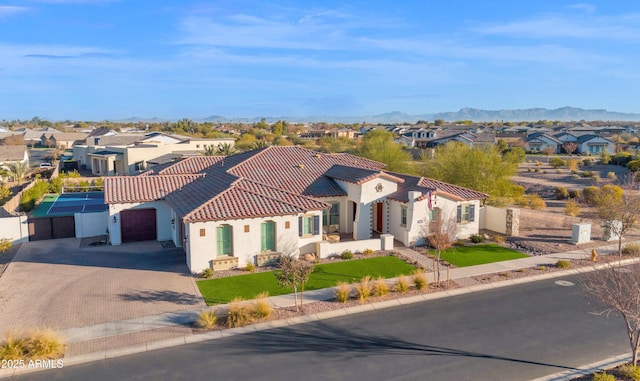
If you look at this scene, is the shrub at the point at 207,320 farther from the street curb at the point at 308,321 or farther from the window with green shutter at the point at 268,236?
the window with green shutter at the point at 268,236

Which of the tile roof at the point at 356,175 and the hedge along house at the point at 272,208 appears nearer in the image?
the hedge along house at the point at 272,208

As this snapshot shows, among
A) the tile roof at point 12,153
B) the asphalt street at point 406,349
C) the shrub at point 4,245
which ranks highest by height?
the tile roof at point 12,153

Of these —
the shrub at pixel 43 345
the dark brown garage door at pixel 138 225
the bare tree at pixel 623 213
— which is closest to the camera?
the shrub at pixel 43 345

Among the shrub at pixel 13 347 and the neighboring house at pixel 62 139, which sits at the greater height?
the neighboring house at pixel 62 139

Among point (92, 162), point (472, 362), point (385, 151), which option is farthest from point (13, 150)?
point (472, 362)

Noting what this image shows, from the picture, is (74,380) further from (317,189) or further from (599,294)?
(317,189)

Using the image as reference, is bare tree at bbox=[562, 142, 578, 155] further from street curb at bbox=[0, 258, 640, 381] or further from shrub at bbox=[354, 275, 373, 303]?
shrub at bbox=[354, 275, 373, 303]

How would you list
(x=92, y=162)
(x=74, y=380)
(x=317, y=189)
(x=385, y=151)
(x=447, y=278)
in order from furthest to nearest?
(x=92, y=162) < (x=385, y=151) < (x=317, y=189) < (x=447, y=278) < (x=74, y=380)

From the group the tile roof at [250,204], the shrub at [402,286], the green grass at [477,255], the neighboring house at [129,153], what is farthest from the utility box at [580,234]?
the neighboring house at [129,153]
